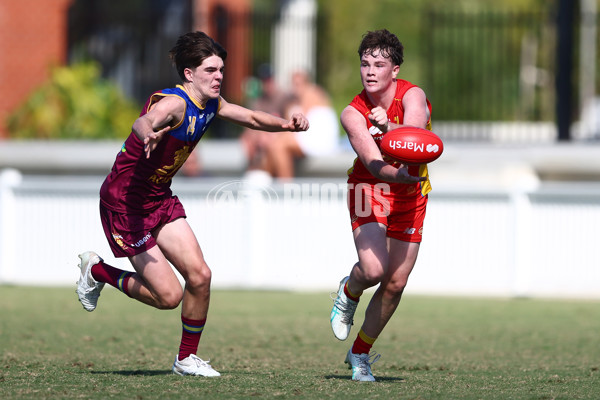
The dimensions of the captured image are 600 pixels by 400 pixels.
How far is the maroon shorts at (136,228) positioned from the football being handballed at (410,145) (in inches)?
59.3

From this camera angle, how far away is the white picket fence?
13.1 meters

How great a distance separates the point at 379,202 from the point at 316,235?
641cm

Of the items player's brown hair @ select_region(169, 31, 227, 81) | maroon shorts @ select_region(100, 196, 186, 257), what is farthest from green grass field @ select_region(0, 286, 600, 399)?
player's brown hair @ select_region(169, 31, 227, 81)

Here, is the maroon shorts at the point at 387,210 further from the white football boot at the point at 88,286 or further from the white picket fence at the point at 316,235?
the white picket fence at the point at 316,235

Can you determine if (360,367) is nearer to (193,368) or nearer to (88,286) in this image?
(193,368)

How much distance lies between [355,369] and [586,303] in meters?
6.31

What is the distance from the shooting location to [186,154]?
7125 millimetres

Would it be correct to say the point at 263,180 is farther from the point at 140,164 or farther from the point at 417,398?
the point at 417,398

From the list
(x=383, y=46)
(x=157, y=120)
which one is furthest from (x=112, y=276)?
(x=383, y=46)

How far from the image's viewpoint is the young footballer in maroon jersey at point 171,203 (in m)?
7.00

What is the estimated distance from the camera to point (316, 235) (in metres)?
13.4

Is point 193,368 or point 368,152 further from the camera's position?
point 193,368

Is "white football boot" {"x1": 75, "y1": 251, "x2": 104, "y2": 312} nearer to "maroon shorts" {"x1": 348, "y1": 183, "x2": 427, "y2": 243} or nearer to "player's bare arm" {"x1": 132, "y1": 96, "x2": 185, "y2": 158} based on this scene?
"player's bare arm" {"x1": 132, "y1": 96, "x2": 185, "y2": 158}

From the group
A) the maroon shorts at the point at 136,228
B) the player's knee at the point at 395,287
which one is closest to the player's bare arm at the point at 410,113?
the player's knee at the point at 395,287
